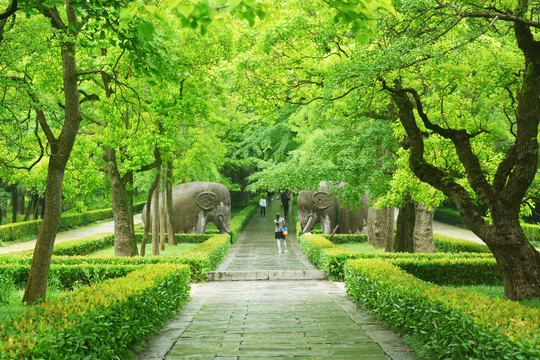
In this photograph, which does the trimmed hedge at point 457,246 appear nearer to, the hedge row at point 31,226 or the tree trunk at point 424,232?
the tree trunk at point 424,232

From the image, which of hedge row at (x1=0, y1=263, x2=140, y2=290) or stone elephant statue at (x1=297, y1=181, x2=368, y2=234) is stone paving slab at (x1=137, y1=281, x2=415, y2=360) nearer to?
hedge row at (x1=0, y1=263, x2=140, y2=290)

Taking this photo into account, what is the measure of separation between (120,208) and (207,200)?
8.82 metres

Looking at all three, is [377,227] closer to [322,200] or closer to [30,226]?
[322,200]

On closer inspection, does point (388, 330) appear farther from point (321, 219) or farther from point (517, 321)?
point (321, 219)

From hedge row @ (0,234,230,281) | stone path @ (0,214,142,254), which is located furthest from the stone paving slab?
stone path @ (0,214,142,254)

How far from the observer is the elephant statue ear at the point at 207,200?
23391mm

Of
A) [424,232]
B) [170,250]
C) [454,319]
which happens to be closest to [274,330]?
[454,319]

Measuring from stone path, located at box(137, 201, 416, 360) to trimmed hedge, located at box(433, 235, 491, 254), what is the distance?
7.59 meters

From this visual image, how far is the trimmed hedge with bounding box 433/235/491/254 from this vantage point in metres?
18.0

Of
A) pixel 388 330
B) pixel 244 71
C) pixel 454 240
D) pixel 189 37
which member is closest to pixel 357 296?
pixel 388 330

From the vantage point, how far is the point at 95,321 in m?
5.55

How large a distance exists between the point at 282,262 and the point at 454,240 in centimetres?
766

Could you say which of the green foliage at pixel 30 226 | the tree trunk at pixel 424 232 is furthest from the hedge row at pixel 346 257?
the green foliage at pixel 30 226

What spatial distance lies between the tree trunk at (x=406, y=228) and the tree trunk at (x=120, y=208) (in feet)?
28.8
